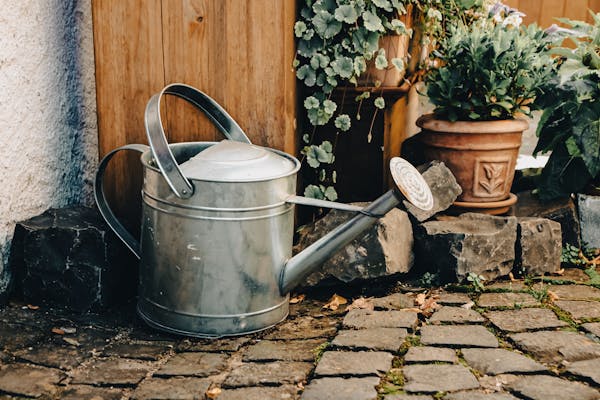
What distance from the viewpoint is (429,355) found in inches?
94.5

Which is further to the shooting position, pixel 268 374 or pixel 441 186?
pixel 441 186

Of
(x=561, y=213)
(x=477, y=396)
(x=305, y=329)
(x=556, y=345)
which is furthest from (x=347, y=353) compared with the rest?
(x=561, y=213)

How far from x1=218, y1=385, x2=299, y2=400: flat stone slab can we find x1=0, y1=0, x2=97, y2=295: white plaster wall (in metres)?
1.20

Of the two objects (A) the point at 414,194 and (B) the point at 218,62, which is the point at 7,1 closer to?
(B) the point at 218,62

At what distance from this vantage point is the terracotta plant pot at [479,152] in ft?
11.3

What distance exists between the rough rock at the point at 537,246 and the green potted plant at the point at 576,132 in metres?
0.37

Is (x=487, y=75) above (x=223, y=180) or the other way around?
above

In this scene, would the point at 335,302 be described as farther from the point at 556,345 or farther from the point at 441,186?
the point at 556,345

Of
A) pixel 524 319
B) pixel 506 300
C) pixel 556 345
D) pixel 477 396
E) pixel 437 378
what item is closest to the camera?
pixel 477 396

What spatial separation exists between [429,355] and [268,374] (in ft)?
1.77

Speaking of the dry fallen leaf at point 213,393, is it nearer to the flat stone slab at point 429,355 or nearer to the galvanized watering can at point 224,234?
the galvanized watering can at point 224,234

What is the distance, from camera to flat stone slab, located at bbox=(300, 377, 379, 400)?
2119 millimetres

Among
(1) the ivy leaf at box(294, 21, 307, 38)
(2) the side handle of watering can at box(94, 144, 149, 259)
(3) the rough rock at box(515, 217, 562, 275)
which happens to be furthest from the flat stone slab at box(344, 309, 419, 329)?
(1) the ivy leaf at box(294, 21, 307, 38)

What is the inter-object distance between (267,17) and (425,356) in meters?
1.53
